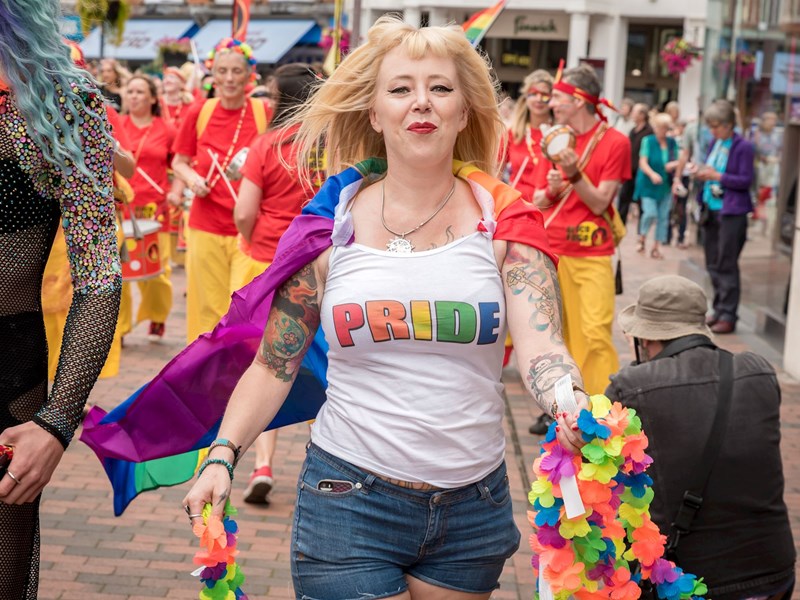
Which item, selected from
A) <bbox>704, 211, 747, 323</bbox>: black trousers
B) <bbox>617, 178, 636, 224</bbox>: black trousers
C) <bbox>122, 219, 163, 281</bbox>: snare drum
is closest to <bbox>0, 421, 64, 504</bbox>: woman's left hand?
<bbox>122, 219, 163, 281</bbox>: snare drum

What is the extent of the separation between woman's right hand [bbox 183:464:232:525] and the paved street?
234 cm

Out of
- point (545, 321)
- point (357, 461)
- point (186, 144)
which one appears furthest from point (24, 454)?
point (186, 144)

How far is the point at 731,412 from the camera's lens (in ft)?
11.9

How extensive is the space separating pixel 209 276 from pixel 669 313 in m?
3.34

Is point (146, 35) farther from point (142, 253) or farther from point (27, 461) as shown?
point (27, 461)

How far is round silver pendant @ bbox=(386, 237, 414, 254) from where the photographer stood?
9.30 feet

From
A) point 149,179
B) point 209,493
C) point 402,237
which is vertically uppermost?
point 402,237

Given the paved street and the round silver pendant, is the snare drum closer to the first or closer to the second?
the paved street

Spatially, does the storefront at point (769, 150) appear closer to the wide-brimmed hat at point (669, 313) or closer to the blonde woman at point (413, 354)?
the wide-brimmed hat at point (669, 313)

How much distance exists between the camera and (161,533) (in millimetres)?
5574

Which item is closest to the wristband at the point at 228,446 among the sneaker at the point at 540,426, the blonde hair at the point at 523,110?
the sneaker at the point at 540,426

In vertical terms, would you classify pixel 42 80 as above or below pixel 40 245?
above

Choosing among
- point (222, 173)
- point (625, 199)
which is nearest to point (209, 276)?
point (222, 173)

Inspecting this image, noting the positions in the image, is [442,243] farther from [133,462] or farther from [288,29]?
[288,29]
